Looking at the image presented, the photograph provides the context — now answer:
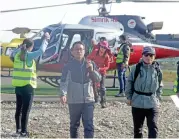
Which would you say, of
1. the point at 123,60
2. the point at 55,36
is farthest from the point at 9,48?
the point at 123,60

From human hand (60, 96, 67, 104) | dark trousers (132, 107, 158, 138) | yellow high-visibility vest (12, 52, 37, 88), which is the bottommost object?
dark trousers (132, 107, 158, 138)

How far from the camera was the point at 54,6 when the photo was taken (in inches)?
614

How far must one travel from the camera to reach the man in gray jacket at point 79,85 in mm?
6324

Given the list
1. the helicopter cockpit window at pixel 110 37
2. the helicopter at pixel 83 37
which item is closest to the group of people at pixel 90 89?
the helicopter at pixel 83 37

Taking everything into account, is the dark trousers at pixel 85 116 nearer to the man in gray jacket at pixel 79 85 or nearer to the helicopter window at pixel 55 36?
the man in gray jacket at pixel 79 85

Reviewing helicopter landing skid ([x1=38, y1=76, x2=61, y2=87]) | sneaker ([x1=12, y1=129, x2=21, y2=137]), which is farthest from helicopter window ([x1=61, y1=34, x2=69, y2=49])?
sneaker ([x1=12, y1=129, x2=21, y2=137])

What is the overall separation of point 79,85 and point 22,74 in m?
1.55

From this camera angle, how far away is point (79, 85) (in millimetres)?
6332

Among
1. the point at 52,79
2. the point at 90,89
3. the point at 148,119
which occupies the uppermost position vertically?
the point at 90,89

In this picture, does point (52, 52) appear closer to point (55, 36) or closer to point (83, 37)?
point (55, 36)

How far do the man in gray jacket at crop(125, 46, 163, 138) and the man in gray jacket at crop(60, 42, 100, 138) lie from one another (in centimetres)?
55

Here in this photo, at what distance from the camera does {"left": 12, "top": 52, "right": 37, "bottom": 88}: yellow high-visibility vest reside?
7465 millimetres

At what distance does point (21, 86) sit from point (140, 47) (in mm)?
9752

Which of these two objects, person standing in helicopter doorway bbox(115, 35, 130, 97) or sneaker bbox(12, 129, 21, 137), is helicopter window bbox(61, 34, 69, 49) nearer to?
person standing in helicopter doorway bbox(115, 35, 130, 97)
